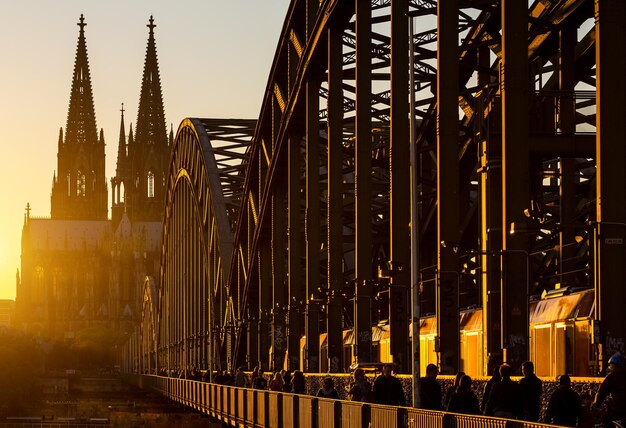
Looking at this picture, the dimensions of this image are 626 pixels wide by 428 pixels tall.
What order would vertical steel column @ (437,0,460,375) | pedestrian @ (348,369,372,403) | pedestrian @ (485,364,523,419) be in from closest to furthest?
1. pedestrian @ (485,364,523,419)
2. pedestrian @ (348,369,372,403)
3. vertical steel column @ (437,0,460,375)

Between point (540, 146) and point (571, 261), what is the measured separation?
15.5ft

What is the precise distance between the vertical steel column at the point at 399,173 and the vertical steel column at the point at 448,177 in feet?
17.3

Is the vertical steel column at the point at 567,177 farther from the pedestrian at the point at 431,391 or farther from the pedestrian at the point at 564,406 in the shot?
the pedestrian at the point at 564,406

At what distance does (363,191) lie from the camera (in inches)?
1610

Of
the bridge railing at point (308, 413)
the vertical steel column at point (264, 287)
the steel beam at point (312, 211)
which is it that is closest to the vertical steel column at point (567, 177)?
the bridge railing at point (308, 413)

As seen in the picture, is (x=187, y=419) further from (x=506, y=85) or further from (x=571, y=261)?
(x=506, y=85)

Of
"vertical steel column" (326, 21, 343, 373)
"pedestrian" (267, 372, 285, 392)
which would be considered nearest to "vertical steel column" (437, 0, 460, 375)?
"pedestrian" (267, 372, 285, 392)

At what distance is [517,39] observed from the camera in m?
27.7

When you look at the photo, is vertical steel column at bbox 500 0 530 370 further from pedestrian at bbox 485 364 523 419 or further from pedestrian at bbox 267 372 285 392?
pedestrian at bbox 267 372 285 392

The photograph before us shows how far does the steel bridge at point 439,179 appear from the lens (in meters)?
27.0

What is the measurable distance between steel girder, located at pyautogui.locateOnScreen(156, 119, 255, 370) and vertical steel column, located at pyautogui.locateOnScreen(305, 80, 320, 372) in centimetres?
2186

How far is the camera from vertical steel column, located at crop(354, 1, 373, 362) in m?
41.0

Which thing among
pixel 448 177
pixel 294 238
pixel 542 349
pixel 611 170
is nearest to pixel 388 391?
pixel 542 349

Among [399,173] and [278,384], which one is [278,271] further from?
[399,173]
